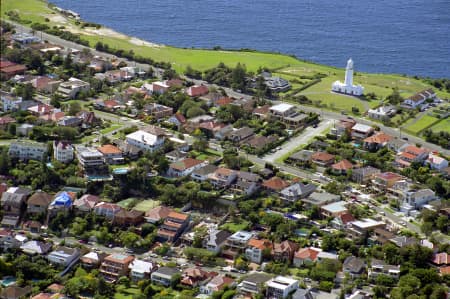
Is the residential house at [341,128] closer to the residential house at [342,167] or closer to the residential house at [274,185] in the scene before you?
the residential house at [342,167]

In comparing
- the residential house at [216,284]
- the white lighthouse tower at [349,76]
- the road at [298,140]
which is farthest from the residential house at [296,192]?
the white lighthouse tower at [349,76]

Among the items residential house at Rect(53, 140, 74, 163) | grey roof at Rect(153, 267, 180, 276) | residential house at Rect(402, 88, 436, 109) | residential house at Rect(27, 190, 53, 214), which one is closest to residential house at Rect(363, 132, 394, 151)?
residential house at Rect(402, 88, 436, 109)

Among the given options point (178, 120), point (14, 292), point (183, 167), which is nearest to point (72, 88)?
point (178, 120)

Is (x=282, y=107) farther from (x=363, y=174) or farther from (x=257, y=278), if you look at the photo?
(x=257, y=278)

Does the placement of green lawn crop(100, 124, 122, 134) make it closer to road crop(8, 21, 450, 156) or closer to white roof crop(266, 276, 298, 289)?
road crop(8, 21, 450, 156)

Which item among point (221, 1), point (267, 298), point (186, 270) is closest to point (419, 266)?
point (267, 298)
